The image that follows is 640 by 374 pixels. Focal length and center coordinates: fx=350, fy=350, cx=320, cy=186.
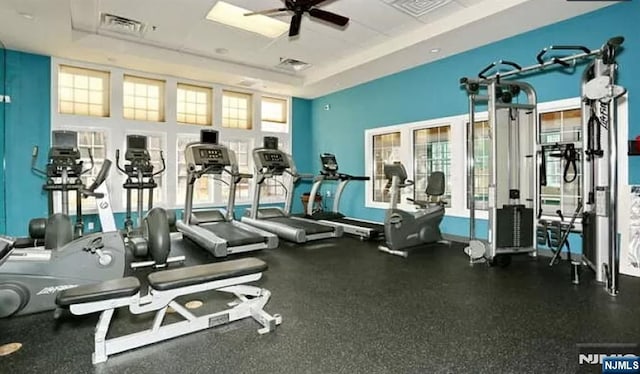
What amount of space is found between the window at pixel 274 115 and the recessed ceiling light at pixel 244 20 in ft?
9.53

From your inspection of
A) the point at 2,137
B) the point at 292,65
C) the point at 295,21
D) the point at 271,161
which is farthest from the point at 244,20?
the point at 2,137

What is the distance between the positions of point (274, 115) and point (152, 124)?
9.19 feet

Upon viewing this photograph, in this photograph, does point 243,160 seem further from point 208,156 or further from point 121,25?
point 121,25

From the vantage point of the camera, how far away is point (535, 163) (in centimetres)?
442

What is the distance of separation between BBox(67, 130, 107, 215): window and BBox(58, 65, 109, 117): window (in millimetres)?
376

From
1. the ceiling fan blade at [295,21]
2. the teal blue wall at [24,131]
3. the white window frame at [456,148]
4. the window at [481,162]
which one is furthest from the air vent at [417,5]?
the teal blue wall at [24,131]

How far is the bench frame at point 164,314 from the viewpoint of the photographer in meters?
2.11

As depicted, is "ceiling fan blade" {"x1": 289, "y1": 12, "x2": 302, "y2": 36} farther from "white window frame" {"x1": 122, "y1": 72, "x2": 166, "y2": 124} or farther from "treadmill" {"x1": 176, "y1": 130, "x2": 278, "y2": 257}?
"white window frame" {"x1": 122, "y1": 72, "x2": 166, "y2": 124}

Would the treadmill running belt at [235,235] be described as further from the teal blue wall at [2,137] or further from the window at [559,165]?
the window at [559,165]

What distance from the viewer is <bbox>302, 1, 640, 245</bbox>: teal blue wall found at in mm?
3902

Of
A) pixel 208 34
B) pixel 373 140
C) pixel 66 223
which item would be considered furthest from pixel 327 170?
pixel 66 223

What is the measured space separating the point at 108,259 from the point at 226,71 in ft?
15.2

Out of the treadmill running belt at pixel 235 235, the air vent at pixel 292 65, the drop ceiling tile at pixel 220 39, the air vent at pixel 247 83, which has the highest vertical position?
the air vent at pixel 292 65

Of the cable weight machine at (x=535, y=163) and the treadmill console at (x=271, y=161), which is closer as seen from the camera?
the cable weight machine at (x=535, y=163)
